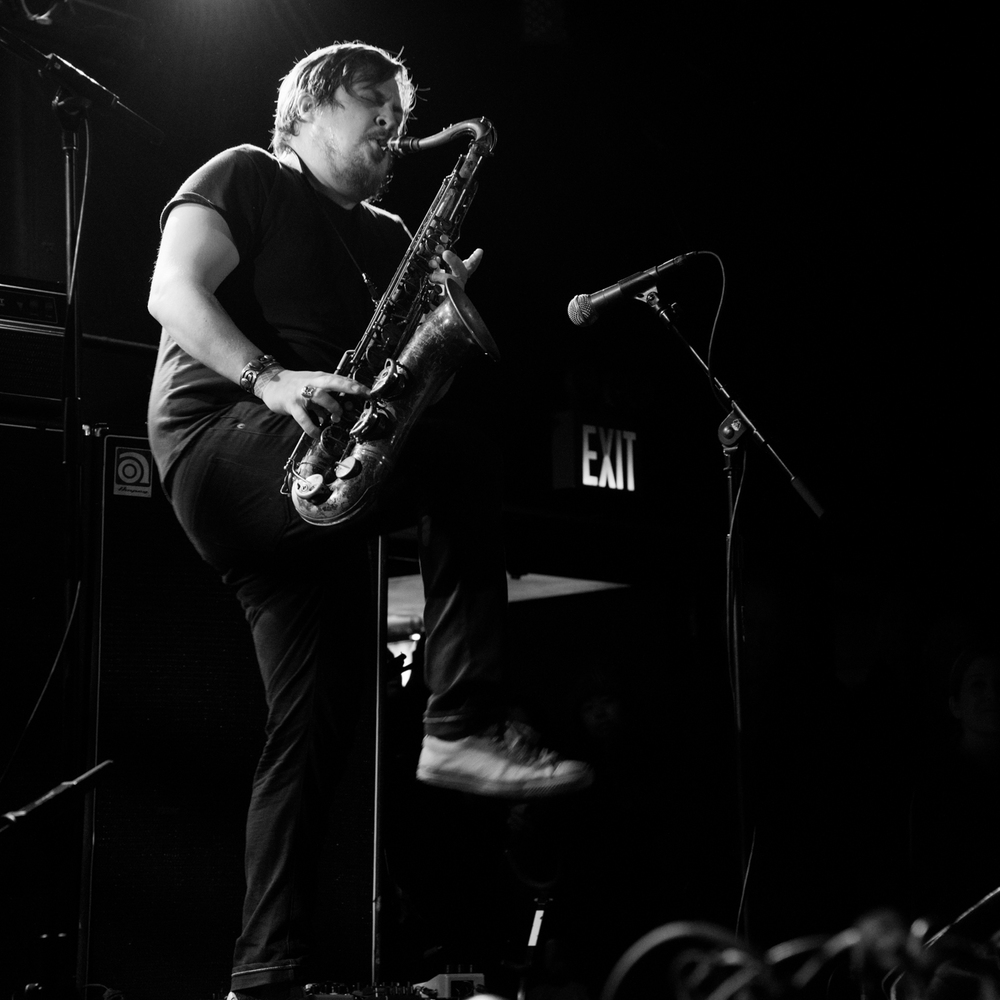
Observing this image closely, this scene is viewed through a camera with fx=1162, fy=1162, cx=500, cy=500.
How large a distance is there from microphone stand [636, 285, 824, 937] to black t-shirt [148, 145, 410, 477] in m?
1.20

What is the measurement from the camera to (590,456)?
25.6 feet

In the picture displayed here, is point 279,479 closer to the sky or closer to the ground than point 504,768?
closer to the sky

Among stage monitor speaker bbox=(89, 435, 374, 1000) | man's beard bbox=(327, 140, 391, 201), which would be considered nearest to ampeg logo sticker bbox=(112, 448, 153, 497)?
stage monitor speaker bbox=(89, 435, 374, 1000)

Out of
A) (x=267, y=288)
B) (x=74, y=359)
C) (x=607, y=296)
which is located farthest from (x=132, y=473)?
(x=607, y=296)

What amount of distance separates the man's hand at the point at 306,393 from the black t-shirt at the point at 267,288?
21cm

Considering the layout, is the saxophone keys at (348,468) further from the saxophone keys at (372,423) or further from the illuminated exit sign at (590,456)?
the illuminated exit sign at (590,456)

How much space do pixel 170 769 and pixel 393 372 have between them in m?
1.54

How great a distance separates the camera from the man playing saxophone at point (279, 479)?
83.7 inches

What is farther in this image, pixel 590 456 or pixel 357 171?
pixel 590 456

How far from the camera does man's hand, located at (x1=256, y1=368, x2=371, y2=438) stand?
2123mm

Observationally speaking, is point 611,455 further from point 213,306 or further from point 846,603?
point 213,306

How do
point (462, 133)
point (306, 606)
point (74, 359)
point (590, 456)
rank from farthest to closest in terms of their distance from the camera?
point (590, 456) → point (462, 133) → point (74, 359) → point (306, 606)

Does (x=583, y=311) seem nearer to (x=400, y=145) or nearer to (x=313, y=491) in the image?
(x=400, y=145)


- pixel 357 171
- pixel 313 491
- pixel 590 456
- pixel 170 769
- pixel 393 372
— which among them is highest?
pixel 357 171
